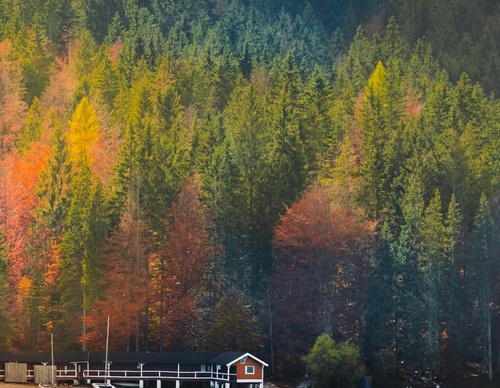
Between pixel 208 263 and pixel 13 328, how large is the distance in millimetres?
16006

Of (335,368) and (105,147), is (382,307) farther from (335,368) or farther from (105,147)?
(105,147)

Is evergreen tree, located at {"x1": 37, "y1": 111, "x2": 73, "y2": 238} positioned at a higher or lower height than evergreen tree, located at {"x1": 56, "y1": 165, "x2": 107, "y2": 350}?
higher

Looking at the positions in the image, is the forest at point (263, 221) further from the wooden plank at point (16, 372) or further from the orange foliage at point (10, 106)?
the wooden plank at point (16, 372)

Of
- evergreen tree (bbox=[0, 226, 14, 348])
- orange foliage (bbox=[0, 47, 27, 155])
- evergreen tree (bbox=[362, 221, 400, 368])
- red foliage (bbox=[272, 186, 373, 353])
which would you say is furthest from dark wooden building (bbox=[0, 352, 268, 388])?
orange foliage (bbox=[0, 47, 27, 155])

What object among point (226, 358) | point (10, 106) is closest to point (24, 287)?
point (226, 358)

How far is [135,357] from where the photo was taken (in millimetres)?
107750

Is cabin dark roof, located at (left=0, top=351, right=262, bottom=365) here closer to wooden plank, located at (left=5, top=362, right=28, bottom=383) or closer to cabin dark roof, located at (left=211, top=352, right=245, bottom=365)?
cabin dark roof, located at (left=211, top=352, right=245, bottom=365)

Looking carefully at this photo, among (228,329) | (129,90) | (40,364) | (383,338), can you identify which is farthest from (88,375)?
(129,90)

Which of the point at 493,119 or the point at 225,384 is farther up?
the point at 493,119

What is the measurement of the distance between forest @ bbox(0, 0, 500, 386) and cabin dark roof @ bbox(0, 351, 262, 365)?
6.41 metres

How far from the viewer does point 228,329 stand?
114m

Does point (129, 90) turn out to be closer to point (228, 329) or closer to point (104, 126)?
point (104, 126)

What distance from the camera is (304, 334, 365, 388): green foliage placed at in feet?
352

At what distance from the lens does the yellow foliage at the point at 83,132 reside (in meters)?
144
